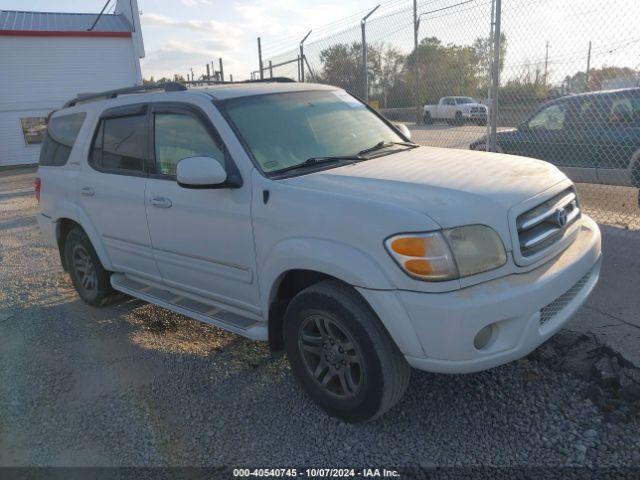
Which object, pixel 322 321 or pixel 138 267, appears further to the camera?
pixel 138 267

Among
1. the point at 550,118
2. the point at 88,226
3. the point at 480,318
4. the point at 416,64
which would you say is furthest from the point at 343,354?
the point at 416,64

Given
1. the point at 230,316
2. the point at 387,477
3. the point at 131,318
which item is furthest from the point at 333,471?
the point at 131,318

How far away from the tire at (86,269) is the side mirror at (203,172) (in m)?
2.14

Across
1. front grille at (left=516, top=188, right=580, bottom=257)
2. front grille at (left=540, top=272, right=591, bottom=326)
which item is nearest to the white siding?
front grille at (left=516, top=188, right=580, bottom=257)

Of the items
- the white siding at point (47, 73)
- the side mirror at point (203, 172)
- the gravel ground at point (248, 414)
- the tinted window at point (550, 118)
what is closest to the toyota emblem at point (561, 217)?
the gravel ground at point (248, 414)

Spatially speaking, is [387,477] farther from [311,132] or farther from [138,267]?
[138,267]

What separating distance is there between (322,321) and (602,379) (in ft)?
5.61

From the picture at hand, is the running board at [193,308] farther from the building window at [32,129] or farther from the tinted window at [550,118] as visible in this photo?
the building window at [32,129]

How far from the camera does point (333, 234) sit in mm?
2807

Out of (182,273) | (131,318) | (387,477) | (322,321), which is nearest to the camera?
(387,477)

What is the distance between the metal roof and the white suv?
2009cm

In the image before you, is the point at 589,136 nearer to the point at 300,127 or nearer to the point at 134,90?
the point at 300,127

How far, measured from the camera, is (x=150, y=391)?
3.57m

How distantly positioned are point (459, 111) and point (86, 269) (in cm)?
559
